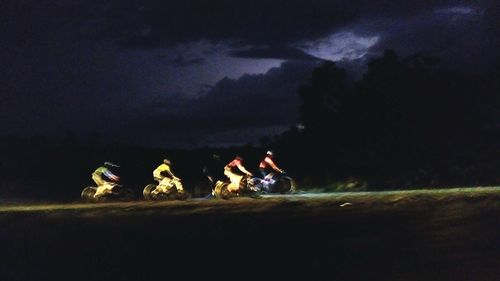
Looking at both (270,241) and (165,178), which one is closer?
(270,241)

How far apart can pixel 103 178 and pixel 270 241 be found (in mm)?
8074

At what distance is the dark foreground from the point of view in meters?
11.1

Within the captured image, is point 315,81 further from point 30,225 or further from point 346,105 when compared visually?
point 30,225

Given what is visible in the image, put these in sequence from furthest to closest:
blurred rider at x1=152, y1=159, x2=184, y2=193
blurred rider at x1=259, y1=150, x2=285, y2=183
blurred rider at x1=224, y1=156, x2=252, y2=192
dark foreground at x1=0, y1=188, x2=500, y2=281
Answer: blurred rider at x1=259, y1=150, x2=285, y2=183
blurred rider at x1=152, y1=159, x2=184, y2=193
blurred rider at x1=224, y1=156, x2=252, y2=192
dark foreground at x1=0, y1=188, x2=500, y2=281

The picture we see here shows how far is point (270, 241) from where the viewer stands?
1298cm

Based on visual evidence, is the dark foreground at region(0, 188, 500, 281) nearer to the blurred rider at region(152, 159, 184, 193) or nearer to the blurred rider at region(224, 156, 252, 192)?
the blurred rider at region(224, 156, 252, 192)

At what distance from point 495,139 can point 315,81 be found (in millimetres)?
7850

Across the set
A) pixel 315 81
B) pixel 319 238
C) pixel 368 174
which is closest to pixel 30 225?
pixel 319 238

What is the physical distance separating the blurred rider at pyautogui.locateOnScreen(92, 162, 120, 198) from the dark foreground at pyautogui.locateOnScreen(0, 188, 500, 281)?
7.58 feet

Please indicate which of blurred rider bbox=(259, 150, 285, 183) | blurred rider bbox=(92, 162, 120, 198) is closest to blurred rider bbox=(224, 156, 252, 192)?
blurred rider bbox=(259, 150, 285, 183)

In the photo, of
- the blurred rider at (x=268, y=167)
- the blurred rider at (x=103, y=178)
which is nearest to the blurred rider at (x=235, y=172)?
the blurred rider at (x=268, y=167)

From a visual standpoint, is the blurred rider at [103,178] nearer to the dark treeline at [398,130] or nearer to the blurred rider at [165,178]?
the blurred rider at [165,178]

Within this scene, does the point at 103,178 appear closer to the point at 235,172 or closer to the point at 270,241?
the point at 235,172

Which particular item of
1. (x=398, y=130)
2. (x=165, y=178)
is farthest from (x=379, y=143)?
(x=165, y=178)
